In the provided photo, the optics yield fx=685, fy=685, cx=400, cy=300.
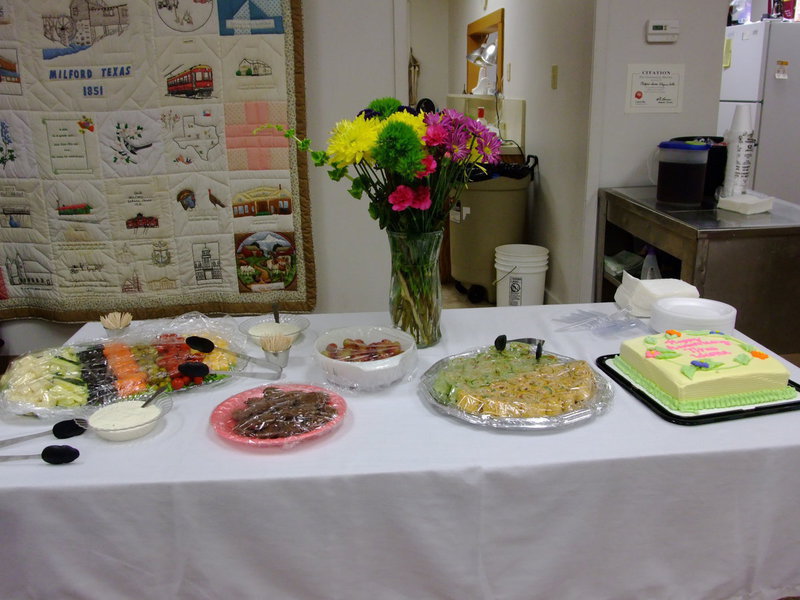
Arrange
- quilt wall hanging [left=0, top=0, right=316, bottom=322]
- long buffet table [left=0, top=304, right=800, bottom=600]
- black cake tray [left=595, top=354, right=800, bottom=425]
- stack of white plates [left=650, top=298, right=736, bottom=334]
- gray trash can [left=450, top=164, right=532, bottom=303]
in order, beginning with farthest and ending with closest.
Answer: gray trash can [left=450, top=164, right=532, bottom=303]
quilt wall hanging [left=0, top=0, right=316, bottom=322]
stack of white plates [left=650, top=298, right=736, bottom=334]
black cake tray [left=595, top=354, right=800, bottom=425]
long buffet table [left=0, top=304, right=800, bottom=600]

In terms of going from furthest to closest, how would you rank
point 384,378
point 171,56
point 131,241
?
point 131,241
point 171,56
point 384,378

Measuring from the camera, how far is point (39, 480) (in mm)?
1015

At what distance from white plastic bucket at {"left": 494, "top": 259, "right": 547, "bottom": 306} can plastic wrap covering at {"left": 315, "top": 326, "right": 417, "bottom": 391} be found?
230 cm

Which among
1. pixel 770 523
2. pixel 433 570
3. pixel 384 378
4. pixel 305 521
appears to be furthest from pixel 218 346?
pixel 770 523

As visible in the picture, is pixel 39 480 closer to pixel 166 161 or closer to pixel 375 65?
pixel 166 161

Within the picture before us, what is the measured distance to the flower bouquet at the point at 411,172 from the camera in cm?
125

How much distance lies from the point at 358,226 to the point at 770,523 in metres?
1.94

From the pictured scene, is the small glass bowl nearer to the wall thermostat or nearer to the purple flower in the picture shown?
the purple flower

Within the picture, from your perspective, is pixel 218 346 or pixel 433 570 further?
pixel 218 346

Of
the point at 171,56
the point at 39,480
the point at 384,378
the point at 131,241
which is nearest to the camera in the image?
the point at 39,480

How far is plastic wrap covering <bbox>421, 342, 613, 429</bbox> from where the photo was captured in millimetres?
1129

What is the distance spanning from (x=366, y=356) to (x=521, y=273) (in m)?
2.40

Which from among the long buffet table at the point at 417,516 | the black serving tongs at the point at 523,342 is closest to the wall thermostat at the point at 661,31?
the black serving tongs at the point at 523,342

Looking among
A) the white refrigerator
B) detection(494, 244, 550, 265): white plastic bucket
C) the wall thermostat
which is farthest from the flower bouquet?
the white refrigerator
